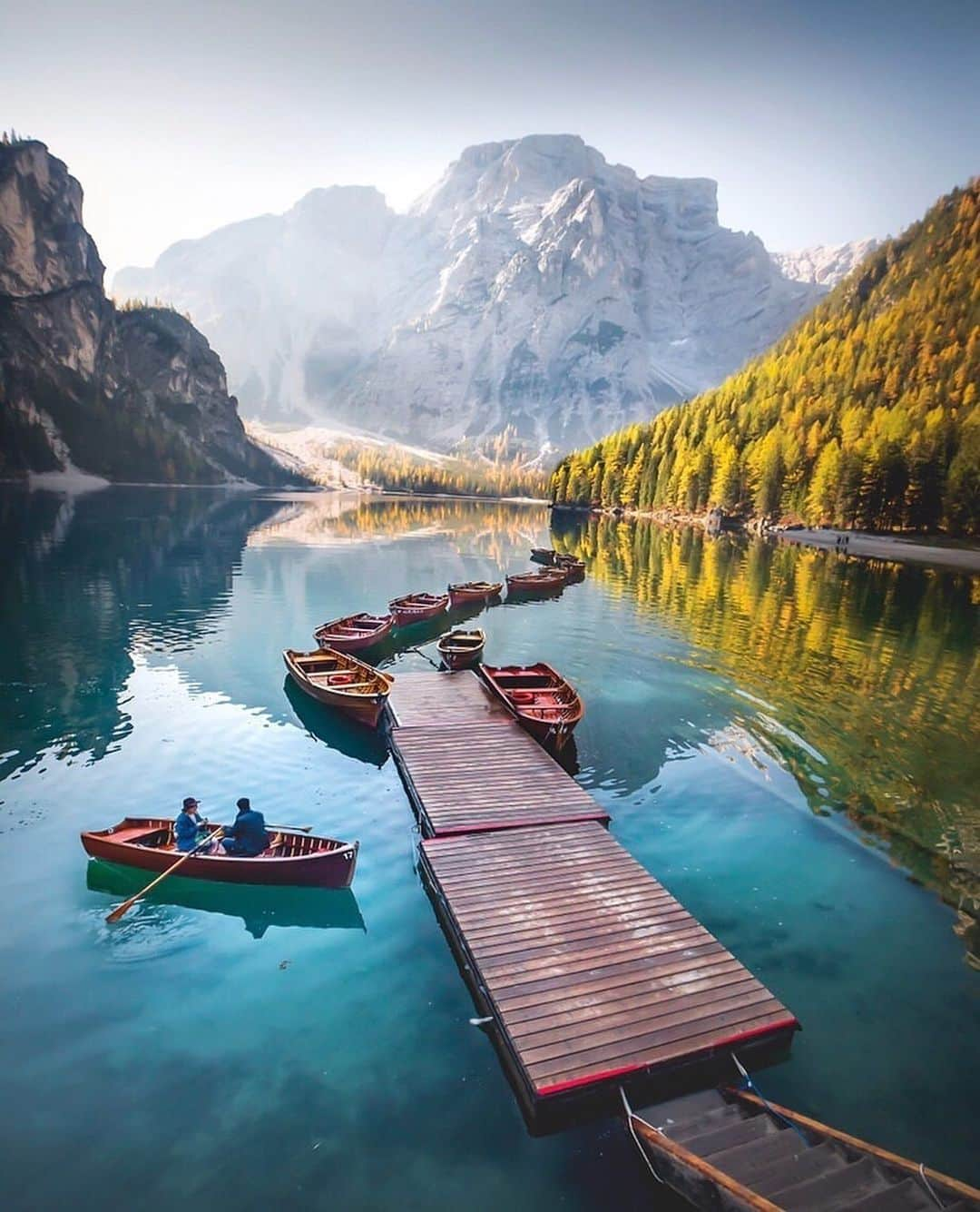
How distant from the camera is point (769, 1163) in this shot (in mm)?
10125

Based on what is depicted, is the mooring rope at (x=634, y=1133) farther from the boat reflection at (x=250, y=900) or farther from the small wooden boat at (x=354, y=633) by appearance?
the small wooden boat at (x=354, y=633)

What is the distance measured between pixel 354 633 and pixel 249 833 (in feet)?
82.5

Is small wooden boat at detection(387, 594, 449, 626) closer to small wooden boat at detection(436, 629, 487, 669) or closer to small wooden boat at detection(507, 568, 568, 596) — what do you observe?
small wooden boat at detection(436, 629, 487, 669)

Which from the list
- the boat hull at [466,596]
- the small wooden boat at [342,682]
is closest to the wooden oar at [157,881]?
the small wooden boat at [342,682]

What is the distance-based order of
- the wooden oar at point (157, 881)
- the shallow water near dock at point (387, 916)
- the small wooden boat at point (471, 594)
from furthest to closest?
the small wooden boat at point (471, 594) < the wooden oar at point (157, 881) < the shallow water near dock at point (387, 916)

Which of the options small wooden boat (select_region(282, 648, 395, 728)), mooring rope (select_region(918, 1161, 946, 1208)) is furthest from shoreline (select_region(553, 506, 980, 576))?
mooring rope (select_region(918, 1161, 946, 1208))

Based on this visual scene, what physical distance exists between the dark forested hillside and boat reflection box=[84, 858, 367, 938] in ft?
373

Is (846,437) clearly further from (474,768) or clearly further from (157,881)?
(157,881)

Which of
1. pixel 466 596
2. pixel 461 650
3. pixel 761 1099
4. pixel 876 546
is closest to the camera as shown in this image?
pixel 761 1099

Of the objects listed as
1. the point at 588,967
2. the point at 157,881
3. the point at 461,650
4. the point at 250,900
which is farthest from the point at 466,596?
the point at 588,967

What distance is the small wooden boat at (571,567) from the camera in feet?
243

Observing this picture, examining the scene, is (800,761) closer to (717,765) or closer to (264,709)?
(717,765)

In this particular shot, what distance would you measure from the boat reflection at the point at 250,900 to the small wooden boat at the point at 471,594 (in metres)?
41.1

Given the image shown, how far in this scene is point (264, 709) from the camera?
107ft
